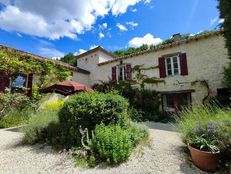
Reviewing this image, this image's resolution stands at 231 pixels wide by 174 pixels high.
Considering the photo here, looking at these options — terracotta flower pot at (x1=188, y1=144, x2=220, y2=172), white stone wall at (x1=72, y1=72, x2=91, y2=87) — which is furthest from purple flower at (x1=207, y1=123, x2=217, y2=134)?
white stone wall at (x1=72, y1=72, x2=91, y2=87)

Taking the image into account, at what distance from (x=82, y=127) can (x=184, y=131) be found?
9.13 ft

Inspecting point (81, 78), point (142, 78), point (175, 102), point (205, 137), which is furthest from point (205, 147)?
point (81, 78)

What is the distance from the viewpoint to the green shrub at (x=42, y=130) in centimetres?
535

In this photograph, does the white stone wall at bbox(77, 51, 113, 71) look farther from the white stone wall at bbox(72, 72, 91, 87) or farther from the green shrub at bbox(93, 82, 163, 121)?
the green shrub at bbox(93, 82, 163, 121)

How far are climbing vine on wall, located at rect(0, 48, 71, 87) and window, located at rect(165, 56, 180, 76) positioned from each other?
25.5 feet

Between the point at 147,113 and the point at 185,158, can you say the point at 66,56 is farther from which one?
the point at 185,158

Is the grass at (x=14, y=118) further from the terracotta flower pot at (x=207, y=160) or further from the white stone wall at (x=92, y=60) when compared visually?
the white stone wall at (x=92, y=60)

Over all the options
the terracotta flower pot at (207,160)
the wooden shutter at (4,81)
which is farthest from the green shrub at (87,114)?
the wooden shutter at (4,81)

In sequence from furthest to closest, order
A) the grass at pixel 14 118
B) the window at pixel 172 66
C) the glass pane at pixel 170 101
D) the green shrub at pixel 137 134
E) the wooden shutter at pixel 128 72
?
the wooden shutter at pixel 128 72 < the glass pane at pixel 170 101 < the window at pixel 172 66 < the grass at pixel 14 118 < the green shrub at pixel 137 134

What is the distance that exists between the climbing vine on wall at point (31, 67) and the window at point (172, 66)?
777 cm

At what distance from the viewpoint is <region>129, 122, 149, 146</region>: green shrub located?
4.77m

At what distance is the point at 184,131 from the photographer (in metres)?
4.50

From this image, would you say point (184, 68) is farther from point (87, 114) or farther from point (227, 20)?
point (87, 114)

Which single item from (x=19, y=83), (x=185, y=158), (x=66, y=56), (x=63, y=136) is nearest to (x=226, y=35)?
(x=185, y=158)
